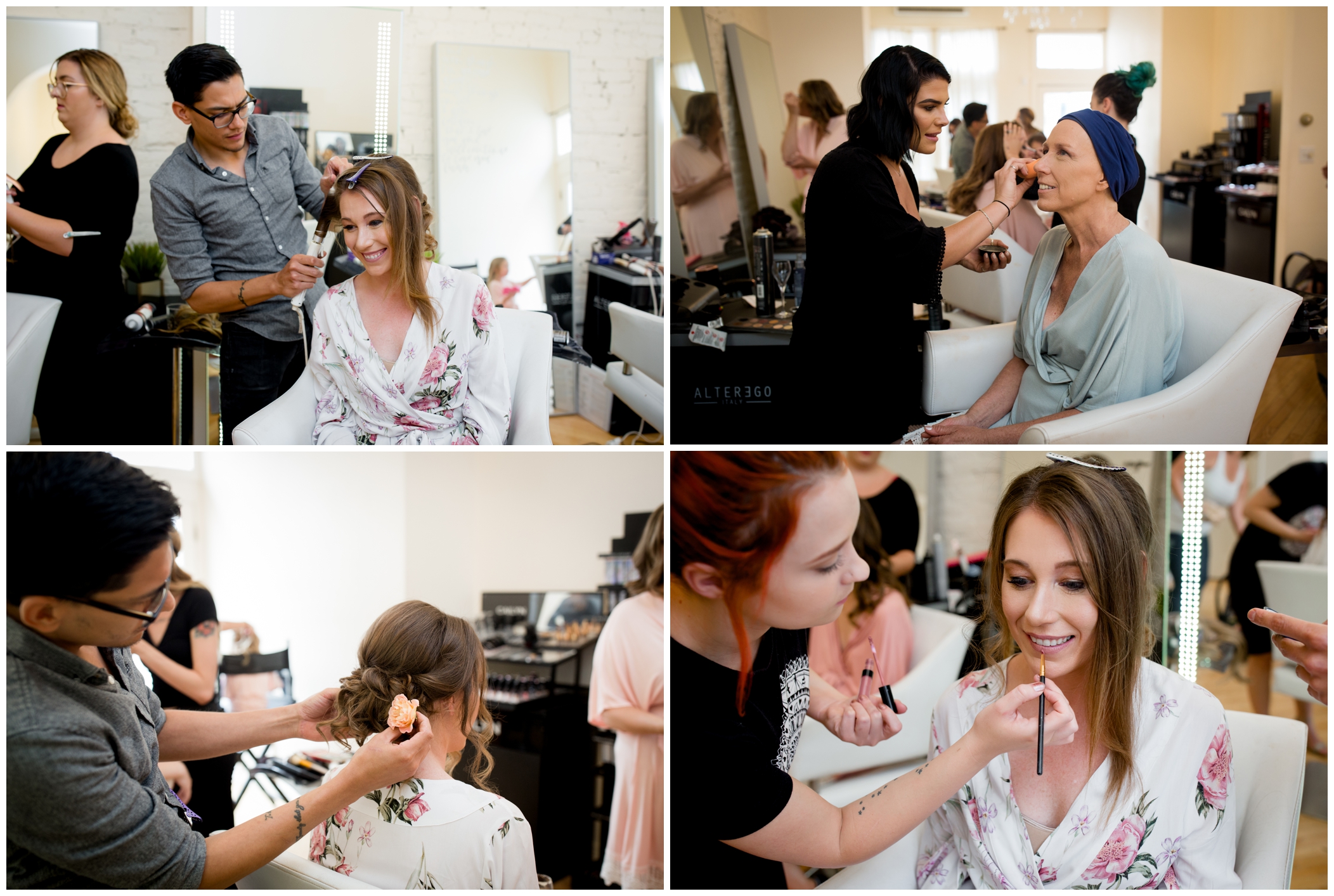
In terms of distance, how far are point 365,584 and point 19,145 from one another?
1.47 m

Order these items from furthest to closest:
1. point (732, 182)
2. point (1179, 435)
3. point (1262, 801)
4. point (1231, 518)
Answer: point (732, 182) → point (1231, 518) → point (1179, 435) → point (1262, 801)

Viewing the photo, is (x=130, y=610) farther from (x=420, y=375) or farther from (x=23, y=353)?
(x=23, y=353)

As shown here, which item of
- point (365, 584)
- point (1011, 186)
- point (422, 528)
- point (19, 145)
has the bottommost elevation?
point (365, 584)

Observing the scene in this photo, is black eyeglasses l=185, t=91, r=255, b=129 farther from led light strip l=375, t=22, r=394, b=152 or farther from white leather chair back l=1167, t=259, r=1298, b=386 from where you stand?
white leather chair back l=1167, t=259, r=1298, b=386

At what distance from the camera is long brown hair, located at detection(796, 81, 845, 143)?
9.75ft

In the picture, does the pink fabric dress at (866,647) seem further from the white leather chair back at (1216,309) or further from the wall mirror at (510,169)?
the wall mirror at (510,169)

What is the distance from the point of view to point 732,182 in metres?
3.54

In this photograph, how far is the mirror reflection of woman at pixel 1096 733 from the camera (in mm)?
1634

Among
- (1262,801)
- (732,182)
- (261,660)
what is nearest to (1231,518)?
(1262,801)

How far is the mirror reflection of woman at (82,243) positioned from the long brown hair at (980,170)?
222cm

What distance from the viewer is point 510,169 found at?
309 centimetres

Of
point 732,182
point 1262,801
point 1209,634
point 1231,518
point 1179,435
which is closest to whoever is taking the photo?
point 1262,801

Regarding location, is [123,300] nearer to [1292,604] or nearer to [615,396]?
[615,396]

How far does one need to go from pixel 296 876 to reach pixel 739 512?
1130mm
